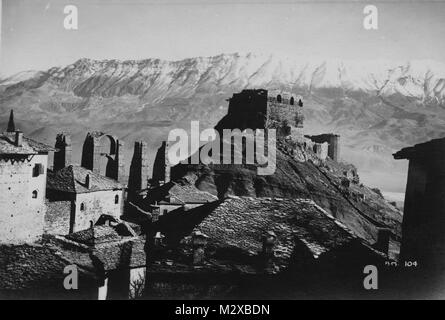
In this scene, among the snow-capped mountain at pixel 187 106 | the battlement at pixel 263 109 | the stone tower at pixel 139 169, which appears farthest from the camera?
the snow-capped mountain at pixel 187 106

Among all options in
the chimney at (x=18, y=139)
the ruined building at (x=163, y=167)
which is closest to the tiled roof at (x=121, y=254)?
the chimney at (x=18, y=139)

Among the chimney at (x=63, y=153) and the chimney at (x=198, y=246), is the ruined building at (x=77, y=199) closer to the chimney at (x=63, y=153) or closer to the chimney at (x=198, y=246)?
the chimney at (x=63, y=153)

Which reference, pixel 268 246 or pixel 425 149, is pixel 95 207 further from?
pixel 425 149

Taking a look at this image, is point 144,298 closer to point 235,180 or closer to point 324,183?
point 235,180

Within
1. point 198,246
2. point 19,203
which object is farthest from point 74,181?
point 198,246

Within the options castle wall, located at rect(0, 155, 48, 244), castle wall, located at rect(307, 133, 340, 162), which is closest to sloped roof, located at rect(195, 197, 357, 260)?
castle wall, located at rect(0, 155, 48, 244)

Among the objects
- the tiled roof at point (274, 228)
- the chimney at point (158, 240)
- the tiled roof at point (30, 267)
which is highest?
the tiled roof at point (274, 228)
